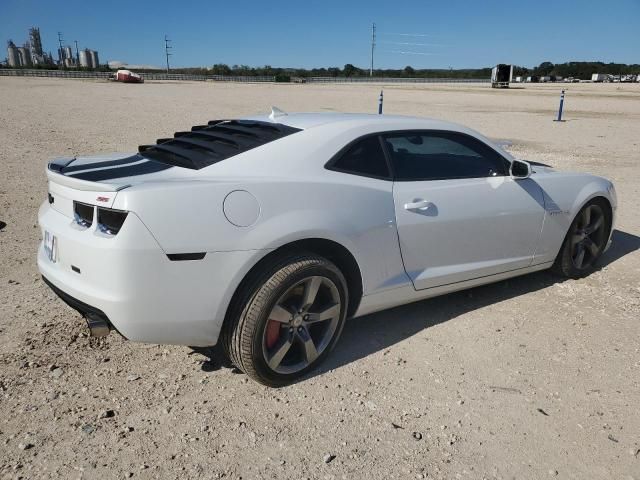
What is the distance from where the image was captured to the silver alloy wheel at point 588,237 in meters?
4.58

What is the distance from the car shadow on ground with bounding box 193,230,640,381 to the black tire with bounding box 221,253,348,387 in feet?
1.18

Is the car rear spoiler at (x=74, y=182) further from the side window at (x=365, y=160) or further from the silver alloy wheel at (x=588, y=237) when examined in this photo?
the silver alloy wheel at (x=588, y=237)

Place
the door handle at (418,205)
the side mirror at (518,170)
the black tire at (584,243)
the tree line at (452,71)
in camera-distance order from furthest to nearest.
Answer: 1. the tree line at (452,71)
2. the black tire at (584,243)
3. the side mirror at (518,170)
4. the door handle at (418,205)

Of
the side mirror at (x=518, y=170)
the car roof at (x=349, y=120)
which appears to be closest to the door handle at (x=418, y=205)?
the car roof at (x=349, y=120)

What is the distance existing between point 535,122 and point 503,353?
63.1 feet

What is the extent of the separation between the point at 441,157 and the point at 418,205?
0.63 m

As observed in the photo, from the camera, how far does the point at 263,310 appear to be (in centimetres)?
272

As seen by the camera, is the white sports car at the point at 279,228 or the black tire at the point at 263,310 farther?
the black tire at the point at 263,310

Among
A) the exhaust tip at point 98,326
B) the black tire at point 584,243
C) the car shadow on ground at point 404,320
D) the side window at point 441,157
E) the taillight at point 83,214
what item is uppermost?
the side window at point 441,157

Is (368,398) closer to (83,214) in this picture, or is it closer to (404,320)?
(404,320)

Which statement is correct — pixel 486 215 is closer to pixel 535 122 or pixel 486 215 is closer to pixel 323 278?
pixel 323 278

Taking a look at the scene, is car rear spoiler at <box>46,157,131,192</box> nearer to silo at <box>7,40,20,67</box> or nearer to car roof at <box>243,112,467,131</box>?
car roof at <box>243,112,467,131</box>

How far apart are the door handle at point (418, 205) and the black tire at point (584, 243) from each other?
1.82 metres

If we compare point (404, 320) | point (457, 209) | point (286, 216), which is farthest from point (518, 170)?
point (286, 216)
